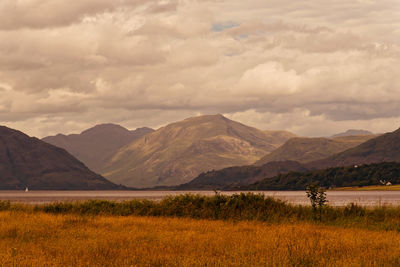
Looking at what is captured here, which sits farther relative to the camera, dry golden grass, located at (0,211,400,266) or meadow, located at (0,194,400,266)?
meadow, located at (0,194,400,266)

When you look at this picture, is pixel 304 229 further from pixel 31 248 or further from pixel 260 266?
pixel 31 248

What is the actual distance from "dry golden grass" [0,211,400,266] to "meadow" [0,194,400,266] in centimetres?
5

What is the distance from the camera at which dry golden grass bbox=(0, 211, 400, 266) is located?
1956 centimetres

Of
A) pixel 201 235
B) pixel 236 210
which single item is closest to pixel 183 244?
pixel 201 235

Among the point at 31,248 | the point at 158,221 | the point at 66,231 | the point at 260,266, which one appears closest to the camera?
the point at 260,266

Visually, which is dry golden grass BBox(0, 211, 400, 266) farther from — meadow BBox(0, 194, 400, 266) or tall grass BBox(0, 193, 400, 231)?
tall grass BBox(0, 193, 400, 231)

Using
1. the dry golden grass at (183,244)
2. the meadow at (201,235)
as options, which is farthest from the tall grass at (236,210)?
the dry golden grass at (183,244)

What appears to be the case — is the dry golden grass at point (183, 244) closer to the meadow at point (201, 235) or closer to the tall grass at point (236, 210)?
the meadow at point (201, 235)

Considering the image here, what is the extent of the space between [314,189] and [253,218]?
5412 mm

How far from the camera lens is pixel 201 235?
27.3 meters

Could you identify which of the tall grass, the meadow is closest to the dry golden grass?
the meadow

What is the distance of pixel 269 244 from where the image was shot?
78.3ft

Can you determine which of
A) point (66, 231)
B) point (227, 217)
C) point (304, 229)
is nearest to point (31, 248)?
point (66, 231)

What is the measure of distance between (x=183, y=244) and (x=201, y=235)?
9.83 feet
